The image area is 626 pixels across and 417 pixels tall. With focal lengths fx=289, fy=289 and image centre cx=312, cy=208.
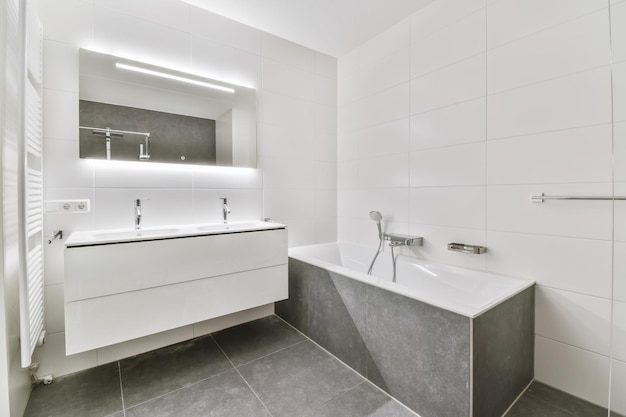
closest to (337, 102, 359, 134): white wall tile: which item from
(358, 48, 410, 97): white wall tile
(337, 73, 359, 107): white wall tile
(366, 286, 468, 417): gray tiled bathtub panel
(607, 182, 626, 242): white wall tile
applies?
(337, 73, 359, 107): white wall tile

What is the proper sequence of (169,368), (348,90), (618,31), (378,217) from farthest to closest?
(348,90) → (378,217) → (169,368) → (618,31)

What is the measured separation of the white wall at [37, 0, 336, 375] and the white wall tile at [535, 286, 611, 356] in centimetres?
182

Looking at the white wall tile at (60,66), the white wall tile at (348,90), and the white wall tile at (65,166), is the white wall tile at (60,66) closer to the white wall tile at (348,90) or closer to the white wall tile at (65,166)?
the white wall tile at (65,166)

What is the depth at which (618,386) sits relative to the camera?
43.6 inches

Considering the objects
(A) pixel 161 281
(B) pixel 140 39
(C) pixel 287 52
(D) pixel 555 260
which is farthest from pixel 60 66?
(D) pixel 555 260

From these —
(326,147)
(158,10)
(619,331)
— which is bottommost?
(619,331)

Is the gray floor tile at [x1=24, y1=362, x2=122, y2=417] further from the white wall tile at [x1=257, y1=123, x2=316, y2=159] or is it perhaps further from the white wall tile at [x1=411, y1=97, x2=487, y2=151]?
the white wall tile at [x1=411, y1=97, x2=487, y2=151]

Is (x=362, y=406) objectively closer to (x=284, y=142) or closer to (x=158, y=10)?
(x=284, y=142)

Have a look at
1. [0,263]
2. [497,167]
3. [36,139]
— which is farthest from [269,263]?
[497,167]

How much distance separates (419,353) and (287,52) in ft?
8.57

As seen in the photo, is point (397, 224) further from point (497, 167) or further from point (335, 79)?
point (335, 79)

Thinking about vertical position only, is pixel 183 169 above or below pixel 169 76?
below

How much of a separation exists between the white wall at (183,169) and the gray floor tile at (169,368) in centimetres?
10

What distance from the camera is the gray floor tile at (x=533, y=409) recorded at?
1.45 m
